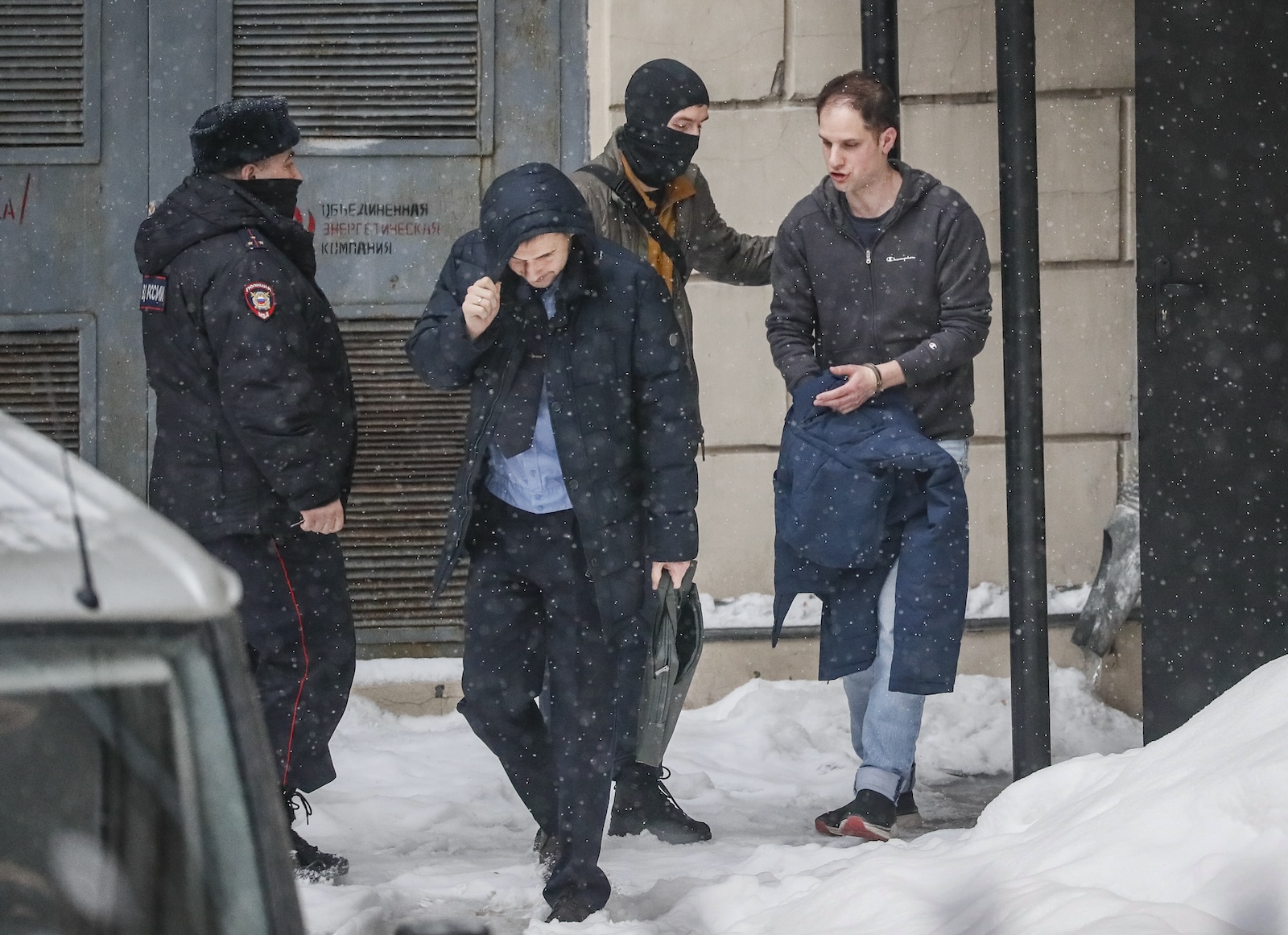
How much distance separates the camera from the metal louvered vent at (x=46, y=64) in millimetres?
6605

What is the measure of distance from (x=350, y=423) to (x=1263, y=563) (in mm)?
2628

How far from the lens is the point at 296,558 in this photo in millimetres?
4539

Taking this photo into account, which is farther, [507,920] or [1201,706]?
[1201,706]

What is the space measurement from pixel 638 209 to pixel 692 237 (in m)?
0.36

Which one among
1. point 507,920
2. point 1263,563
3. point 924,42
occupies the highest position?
point 924,42

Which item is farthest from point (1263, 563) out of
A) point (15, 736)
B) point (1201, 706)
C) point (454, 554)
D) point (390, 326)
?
point (15, 736)

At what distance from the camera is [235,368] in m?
4.37

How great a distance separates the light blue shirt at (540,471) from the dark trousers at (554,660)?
3 centimetres

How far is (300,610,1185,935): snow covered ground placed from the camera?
295cm

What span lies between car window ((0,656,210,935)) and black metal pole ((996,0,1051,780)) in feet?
12.1

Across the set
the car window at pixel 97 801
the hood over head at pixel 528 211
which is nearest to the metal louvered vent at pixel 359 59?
the hood over head at pixel 528 211

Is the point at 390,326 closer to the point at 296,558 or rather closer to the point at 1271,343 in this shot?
the point at 296,558

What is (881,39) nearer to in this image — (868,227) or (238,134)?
(868,227)

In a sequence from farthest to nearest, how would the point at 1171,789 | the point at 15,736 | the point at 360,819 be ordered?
the point at 360,819, the point at 1171,789, the point at 15,736
